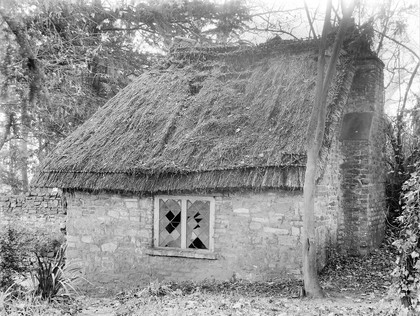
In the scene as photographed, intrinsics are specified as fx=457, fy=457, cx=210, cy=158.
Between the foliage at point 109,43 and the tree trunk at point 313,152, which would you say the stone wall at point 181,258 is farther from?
the foliage at point 109,43

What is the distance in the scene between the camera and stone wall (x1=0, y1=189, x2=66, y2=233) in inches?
601

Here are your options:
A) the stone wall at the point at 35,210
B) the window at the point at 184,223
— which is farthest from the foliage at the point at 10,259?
the stone wall at the point at 35,210

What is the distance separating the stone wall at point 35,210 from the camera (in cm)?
1526

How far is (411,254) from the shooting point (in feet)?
16.2

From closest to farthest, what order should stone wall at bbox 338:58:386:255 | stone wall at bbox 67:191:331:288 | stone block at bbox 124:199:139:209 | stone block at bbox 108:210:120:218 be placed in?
stone wall at bbox 67:191:331:288 < stone block at bbox 124:199:139:209 < stone block at bbox 108:210:120:218 < stone wall at bbox 338:58:386:255

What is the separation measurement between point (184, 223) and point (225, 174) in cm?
158

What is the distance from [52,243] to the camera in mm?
14539

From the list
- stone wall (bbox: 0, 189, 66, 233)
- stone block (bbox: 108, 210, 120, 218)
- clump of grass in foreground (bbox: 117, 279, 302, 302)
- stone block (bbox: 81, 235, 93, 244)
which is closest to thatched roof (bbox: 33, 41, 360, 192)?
stone block (bbox: 108, 210, 120, 218)

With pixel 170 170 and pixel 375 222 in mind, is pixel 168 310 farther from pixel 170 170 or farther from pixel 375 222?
pixel 375 222

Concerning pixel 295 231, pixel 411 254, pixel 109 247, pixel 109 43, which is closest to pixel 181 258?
pixel 109 247

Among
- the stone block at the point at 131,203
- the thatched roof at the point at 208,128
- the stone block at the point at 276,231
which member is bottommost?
the stone block at the point at 276,231

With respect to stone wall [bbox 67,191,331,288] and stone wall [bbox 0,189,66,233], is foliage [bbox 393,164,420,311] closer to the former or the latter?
stone wall [bbox 67,191,331,288]

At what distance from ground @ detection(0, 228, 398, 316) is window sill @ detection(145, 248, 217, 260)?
532 millimetres

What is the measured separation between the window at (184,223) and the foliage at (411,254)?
4.72 m
